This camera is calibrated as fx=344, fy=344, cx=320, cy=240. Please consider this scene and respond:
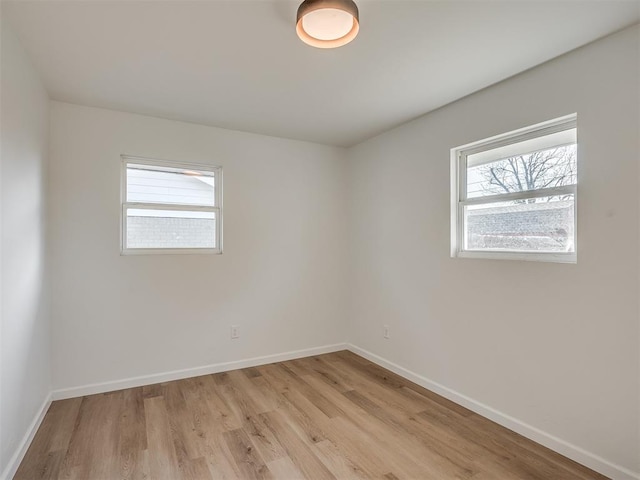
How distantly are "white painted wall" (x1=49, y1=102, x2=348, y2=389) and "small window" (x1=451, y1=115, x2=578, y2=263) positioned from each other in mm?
1654

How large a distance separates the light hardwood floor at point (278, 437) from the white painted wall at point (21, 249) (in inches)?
14.1

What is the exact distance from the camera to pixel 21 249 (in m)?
2.12

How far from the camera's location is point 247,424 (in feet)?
8.13

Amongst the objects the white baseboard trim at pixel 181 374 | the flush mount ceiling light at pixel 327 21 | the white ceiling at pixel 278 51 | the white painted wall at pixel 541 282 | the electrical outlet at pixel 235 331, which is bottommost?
the white baseboard trim at pixel 181 374

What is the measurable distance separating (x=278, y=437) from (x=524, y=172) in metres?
2.52

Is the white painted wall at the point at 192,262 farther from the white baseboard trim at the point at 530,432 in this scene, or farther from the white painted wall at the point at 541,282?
the white baseboard trim at the point at 530,432

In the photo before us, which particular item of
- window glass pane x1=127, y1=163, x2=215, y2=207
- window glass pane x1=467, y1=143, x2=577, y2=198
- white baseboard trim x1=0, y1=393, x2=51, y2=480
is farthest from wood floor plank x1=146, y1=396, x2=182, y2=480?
window glass pane x1=467, y1=143, x2=577, y2=198

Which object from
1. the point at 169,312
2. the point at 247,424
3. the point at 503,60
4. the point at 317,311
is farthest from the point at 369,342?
the point at 503,60

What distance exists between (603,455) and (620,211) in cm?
138

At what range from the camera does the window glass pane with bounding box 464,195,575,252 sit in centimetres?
221

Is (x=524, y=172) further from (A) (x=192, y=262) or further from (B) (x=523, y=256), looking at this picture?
(A) (x=192, y=262)

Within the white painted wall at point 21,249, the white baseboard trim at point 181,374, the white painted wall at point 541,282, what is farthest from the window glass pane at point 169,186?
the white painted wall at point 541,282

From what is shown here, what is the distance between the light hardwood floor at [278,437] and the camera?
1.98 metres

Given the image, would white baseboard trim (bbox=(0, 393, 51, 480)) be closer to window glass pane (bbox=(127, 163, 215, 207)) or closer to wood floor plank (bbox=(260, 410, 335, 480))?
wood floor plank (bbox=(260, 410, 335, 480))
